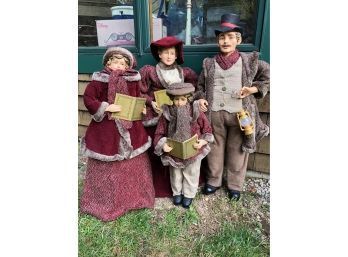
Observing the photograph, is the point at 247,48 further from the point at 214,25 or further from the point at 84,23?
the point at 84,23

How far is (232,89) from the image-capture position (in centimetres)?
225

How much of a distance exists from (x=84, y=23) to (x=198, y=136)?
1.40 metres

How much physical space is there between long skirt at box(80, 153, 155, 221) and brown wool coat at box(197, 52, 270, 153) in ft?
2.05

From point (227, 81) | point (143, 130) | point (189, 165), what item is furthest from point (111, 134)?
point (227, 81)

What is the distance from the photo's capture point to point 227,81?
226cm

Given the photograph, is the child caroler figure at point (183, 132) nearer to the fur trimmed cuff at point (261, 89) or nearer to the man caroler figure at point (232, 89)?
the man caroler figure at point (232, 89)

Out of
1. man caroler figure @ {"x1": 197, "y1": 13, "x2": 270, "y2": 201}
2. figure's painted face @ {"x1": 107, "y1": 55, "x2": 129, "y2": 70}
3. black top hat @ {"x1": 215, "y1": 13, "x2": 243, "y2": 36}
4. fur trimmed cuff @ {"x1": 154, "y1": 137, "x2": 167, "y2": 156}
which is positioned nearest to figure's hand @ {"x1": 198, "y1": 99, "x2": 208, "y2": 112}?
man caroler figure @ {"x1": 197, "y1": 13, "x2": 270, "y2": 201}

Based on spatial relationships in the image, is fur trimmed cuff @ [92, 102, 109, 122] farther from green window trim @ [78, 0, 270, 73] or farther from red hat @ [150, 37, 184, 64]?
green window trim @ [78, 0, 270, 73]

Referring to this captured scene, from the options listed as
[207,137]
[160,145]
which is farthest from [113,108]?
[207,137]

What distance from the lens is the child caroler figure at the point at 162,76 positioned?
236 cm

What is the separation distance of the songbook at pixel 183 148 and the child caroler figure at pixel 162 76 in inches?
12.3

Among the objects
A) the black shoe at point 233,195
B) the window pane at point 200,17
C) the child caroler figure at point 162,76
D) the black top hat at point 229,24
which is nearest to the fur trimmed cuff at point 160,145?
the child caroler figure at point 162,76

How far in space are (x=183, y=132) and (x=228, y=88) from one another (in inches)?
16.1

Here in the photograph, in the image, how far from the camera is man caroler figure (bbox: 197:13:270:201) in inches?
87.8
